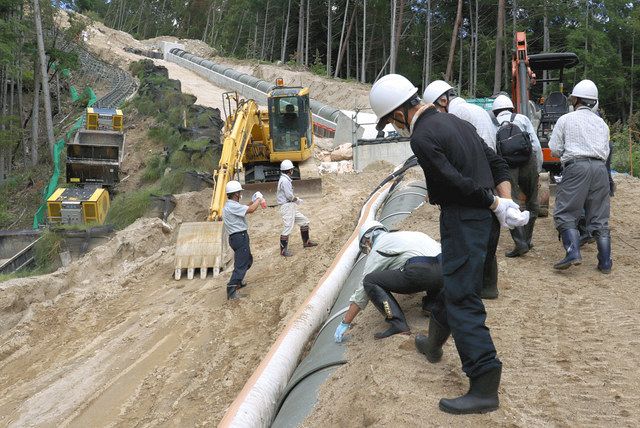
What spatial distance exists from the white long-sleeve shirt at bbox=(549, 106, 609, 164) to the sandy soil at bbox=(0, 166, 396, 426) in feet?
12.9

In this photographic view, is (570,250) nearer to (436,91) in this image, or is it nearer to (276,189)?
(436,91)

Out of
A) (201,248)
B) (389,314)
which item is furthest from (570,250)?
(201,248)

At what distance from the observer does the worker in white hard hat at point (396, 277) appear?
199 inches

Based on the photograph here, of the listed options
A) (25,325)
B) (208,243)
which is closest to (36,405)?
(25,325)

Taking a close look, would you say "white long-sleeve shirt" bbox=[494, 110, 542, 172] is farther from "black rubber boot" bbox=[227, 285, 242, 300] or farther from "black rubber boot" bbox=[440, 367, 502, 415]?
"black rubber boot" bbox=[227, 285, 242, 300]

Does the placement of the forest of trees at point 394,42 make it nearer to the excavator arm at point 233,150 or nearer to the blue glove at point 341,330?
the excavator arm at point 233,150

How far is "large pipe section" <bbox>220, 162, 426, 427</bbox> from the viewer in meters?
→ 4.61

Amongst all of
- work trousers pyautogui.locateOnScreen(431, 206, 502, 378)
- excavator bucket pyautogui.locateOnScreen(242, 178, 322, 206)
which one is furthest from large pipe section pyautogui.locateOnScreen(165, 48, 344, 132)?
work trousers pyautogui.locateOnScreen(431, 206, 502, 378)

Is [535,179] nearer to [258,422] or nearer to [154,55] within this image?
[258,422]

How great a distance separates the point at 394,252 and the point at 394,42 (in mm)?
32123

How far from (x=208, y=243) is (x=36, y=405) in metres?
4.59

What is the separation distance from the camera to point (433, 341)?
436 centimetres

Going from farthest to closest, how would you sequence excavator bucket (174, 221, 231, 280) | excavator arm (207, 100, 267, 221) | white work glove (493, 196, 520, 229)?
excavator arm (207, 100, 267, 221) < excavator bucket (174, 221, 231, 280) < white work glove (493, 196, 520, 229)

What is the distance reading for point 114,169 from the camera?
22.1 m
